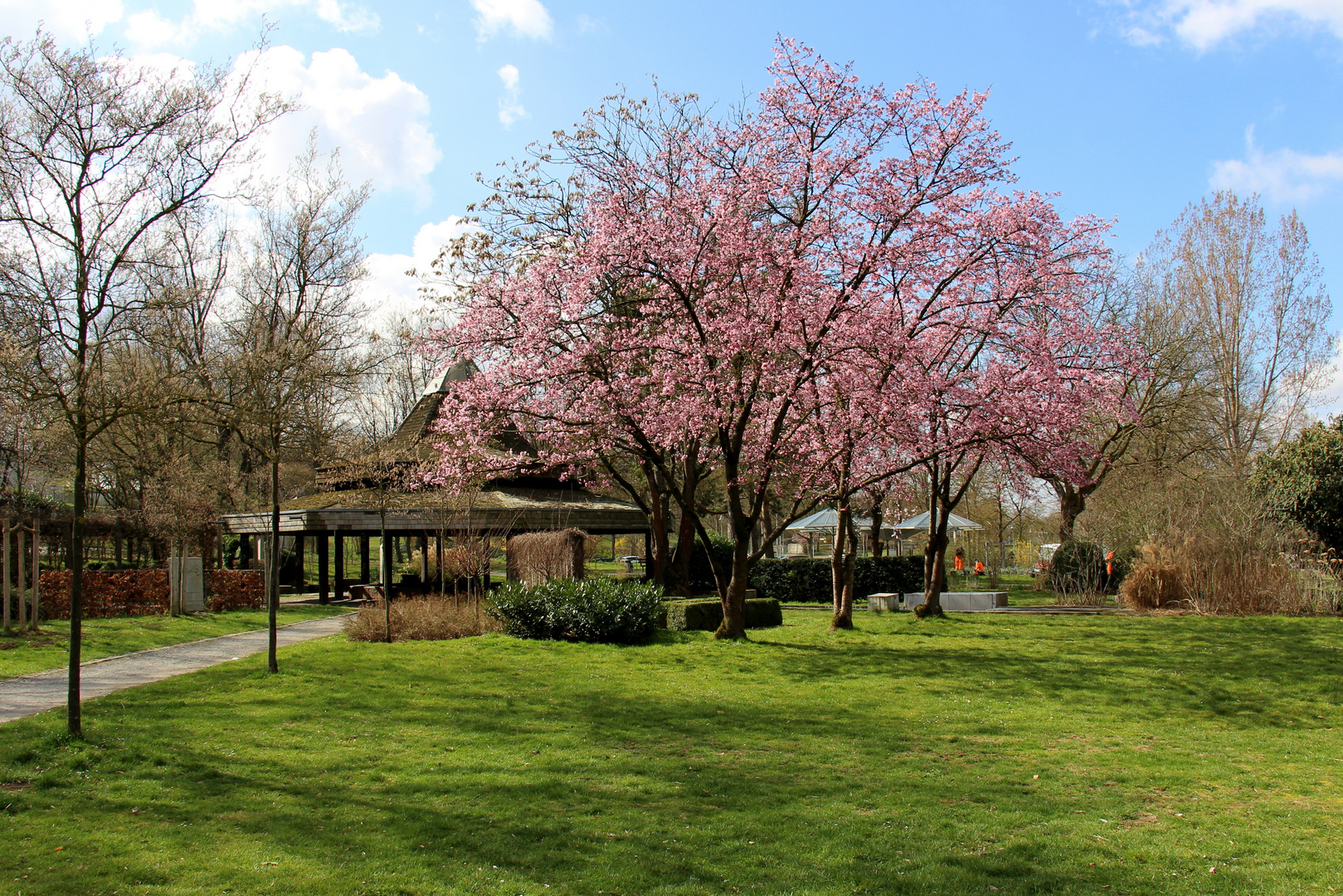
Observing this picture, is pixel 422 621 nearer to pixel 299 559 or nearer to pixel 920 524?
pixel 299 559

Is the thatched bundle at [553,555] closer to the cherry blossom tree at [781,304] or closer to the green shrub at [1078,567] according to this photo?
the cherry blossom tree at [781,304]

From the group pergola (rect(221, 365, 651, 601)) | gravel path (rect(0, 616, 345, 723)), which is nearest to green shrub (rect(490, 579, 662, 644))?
pergola (rect(221, 365, 651, 601))

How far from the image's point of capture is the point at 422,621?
14.5 meters

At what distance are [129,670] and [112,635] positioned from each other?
3.60 meters

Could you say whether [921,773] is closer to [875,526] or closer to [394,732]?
[394,732]

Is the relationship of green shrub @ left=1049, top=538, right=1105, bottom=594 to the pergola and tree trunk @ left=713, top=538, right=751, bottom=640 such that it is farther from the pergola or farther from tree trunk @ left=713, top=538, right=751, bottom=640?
tree trunk @ left=713, top=538, right=751, bottom=640

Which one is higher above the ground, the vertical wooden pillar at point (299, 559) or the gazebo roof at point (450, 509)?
the gazebo roof at point (450, 509)

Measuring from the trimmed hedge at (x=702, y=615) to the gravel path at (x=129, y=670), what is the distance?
5945 mm

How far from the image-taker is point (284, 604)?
21.9 meters

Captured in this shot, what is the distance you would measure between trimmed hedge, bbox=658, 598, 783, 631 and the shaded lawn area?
398 cm

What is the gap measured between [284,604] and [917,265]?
56.5 ft

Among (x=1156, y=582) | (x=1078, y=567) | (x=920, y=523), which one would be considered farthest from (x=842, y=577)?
(x=920, y=523)

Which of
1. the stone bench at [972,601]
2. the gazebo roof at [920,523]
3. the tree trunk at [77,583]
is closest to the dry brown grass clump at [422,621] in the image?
the tree trunk at [77,583]

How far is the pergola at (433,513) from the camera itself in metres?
18.0
